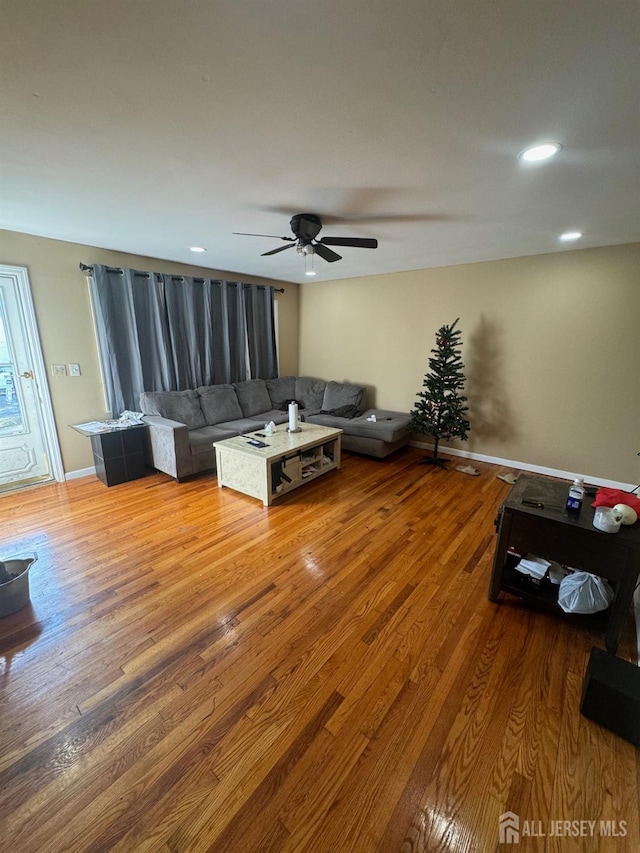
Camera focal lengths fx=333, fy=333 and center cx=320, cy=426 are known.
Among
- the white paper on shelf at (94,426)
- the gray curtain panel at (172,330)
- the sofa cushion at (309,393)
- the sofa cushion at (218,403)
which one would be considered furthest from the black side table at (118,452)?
the sofa cushion at (309,393)

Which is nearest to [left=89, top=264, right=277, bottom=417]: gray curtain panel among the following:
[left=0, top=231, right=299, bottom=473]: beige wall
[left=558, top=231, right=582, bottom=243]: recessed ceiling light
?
[left=0, top=231, right=299, bottom=473]: beige wall

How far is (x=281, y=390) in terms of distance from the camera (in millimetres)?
5355

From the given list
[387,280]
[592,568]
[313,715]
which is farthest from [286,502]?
[387,280]

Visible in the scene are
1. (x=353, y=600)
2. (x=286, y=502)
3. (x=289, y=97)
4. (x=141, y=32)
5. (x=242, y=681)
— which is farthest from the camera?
(x=286, y=502)

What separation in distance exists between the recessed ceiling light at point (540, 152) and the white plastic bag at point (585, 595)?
2.14 meters

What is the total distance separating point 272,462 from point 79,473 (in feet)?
7.79

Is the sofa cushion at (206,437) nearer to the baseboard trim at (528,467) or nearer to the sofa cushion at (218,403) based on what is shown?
the sofa cushion at (218,403)

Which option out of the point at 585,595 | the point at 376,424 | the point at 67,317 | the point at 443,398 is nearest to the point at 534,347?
the point at 443,398

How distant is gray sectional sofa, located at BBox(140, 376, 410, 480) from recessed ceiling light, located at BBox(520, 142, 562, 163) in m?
2.78

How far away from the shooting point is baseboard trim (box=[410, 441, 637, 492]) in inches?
140

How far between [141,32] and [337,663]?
2.52m

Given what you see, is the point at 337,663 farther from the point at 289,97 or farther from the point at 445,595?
the point at 289,97

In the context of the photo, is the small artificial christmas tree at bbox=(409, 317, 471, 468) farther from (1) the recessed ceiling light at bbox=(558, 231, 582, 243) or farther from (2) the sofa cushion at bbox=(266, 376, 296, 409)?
(2) the sofa cushion at bbox=(266, 376, 296, 409)

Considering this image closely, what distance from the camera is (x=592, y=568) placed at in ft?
5.31
